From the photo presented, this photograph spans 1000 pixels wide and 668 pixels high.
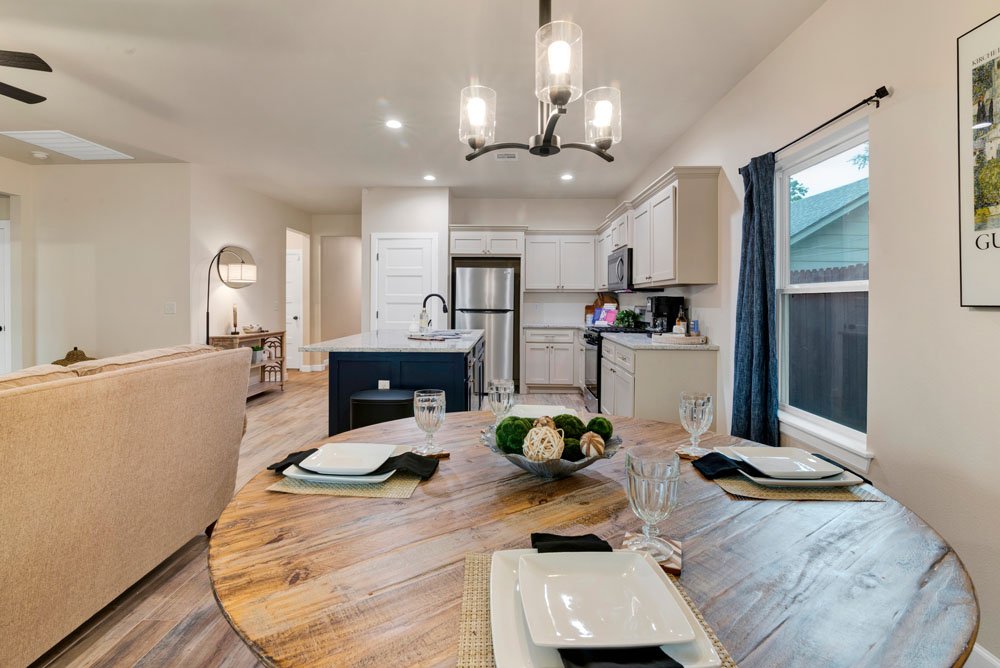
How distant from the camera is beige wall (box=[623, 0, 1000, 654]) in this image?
1510 millimetres

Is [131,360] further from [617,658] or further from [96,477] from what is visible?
[617,658]

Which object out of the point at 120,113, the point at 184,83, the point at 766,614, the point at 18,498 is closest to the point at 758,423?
the point at 766,614

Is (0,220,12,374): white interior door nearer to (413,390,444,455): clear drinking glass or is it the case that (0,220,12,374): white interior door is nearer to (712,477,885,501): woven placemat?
(413,390,444,455): clear drinking glass

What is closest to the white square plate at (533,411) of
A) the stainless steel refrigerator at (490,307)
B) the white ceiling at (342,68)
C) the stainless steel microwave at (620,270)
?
the white ceiling at (342,68)

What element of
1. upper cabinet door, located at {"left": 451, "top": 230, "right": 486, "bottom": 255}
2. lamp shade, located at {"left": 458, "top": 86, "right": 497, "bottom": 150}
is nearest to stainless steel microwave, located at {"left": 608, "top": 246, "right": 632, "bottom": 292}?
upper cabinet door, located at {"left": 451, "top": 230, "right": 486, "bottom": 255}

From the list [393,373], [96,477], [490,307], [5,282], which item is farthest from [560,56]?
[5,282]

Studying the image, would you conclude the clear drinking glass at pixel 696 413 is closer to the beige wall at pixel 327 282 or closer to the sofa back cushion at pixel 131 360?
the sofa back cushion at pixel 131 360

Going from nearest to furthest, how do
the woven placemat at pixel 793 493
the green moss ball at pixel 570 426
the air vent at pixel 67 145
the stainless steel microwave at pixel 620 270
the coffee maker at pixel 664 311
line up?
1. the woven placemat at pixel 793 493
2. the green moss ball at pixel 570 426
3. the air vent at pixel 67 145
4. the coffee maker at pixel 664 311
5. the stainless steel microwave at pixel 620 270

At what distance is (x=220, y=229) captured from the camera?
17.8 ft

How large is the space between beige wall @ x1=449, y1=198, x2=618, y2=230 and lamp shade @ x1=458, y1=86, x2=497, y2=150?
467 centimetres

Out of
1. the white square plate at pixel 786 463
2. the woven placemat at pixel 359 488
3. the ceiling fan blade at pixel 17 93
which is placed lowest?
the woven placemat at pixel 359 488

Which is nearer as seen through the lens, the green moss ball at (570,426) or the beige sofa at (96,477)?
the green moss ball at (570,426)

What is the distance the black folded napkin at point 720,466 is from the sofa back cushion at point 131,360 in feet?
6.26

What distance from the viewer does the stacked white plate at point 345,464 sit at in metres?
1.02
